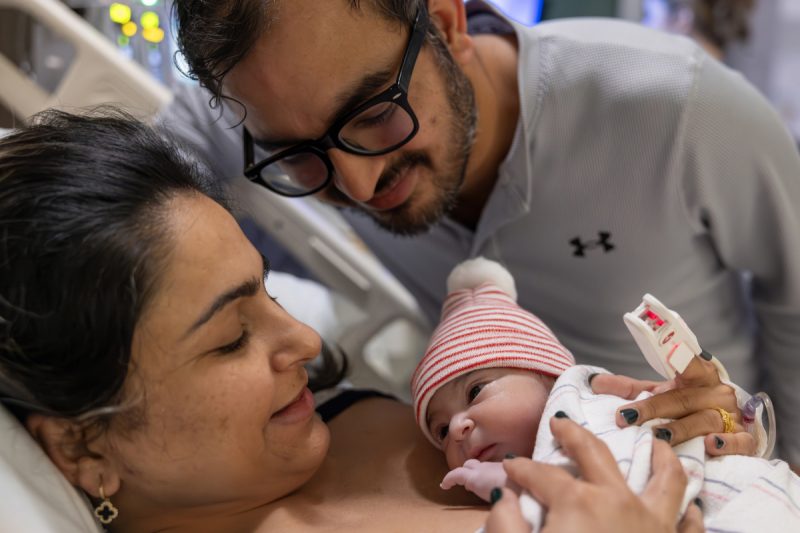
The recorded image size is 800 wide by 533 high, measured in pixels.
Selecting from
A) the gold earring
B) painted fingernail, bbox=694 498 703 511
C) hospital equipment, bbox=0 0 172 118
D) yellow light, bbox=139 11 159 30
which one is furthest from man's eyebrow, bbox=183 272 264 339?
yellow light, bbox=139 11 159 30

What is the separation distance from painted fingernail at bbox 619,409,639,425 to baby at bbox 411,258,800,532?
→ 1 centimetres

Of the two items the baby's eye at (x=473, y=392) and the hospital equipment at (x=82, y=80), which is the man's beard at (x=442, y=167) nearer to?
the baby's eye at (x=473, y=392)

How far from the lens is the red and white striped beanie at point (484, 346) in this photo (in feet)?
4.74

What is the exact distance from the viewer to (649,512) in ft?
3.28

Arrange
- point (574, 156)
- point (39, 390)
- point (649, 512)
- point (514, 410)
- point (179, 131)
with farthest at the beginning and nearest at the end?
point (179, 131) → point (574, 156) → point (514, 410) → point (39, 390) → point (649, 512)

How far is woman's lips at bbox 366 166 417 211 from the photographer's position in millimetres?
1732

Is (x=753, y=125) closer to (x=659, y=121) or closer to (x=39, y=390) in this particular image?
(x=659, y=121)

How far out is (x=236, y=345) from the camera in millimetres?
1233

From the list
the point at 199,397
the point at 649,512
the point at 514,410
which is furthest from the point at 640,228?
the point at 199,397

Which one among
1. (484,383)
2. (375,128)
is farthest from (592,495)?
(375,128)

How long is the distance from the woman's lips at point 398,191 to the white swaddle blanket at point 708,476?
25.6 inches

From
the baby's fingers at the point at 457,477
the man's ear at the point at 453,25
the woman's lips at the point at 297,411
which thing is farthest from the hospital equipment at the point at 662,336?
the man's ear at the point at 453,25

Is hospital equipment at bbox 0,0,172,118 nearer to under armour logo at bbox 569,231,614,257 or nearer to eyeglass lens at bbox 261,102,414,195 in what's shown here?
eyeglass lens at bbox 261,102,414,195

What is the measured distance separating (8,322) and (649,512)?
0.91 meters
